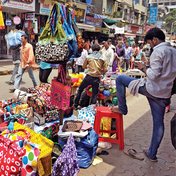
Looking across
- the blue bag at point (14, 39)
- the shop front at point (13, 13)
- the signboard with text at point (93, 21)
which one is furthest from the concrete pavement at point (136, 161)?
the signboard with text at point (93, 21)

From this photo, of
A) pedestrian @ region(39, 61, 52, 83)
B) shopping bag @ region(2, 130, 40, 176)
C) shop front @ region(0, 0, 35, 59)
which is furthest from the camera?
shop front @ region(0, 0, 35, 59)

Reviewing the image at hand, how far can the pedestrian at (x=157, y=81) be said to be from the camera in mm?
3150

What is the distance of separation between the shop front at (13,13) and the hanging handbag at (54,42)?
9221 mm

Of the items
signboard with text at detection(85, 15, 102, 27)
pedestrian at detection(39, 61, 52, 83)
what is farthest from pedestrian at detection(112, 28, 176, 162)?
signboard with text at detection(85, 15, 102, 27)

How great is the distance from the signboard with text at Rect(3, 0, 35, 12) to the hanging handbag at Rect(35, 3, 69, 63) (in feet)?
30.3

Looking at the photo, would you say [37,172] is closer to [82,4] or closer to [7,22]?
[7,22]

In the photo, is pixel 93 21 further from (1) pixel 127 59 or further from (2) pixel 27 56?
(2) pixel 27 56

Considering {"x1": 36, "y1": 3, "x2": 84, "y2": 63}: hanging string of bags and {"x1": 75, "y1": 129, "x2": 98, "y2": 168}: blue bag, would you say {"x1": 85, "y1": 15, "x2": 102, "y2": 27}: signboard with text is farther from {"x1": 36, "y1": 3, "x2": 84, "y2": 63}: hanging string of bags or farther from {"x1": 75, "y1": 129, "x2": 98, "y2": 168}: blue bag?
{"x1": 75, "y1": 129, "x2": 98, "y2": 168}: blue bag

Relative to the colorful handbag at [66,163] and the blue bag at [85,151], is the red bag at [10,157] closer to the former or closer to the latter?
the colorful handbag at [66,163]

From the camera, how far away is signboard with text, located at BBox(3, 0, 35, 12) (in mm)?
11537

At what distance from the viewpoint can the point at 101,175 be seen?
3.20m

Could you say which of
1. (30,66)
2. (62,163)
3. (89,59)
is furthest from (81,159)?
(30,66)

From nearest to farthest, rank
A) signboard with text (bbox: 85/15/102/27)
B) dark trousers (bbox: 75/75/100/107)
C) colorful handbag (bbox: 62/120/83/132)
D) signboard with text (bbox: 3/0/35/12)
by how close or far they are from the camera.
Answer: colorful handbag (bbox: 62/120/83/132) < dark trousers (bbox: 75/75/100/107) < signboard with text (bbox: 3/0/35/12) < signboard with text (bbox: 85/15/102/27)

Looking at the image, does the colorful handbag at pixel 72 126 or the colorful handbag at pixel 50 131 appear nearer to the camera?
the colorful handbag at pixel 72 126
